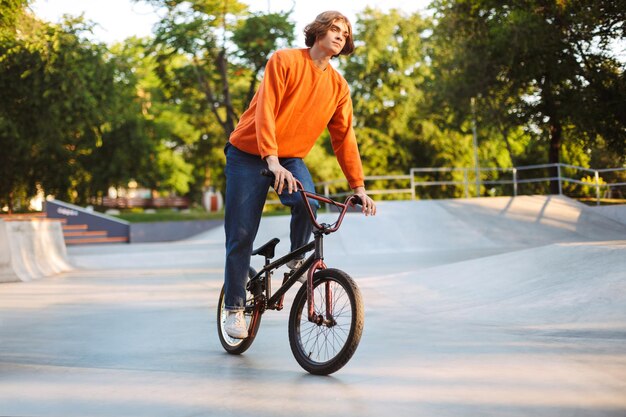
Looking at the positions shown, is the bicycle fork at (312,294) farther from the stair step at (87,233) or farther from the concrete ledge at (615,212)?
the stair step at (87,233)

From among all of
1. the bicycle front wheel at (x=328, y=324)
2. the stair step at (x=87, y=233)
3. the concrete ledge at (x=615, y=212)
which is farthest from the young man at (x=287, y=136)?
the stair step at (x=87, y=233)

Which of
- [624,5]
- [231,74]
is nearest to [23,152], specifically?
[231,74]

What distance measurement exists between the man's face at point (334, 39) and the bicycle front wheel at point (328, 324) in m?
1.29

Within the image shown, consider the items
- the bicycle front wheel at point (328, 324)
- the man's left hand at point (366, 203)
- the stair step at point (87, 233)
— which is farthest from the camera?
the stair step at point (87, 233)

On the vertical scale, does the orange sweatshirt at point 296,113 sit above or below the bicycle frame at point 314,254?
above

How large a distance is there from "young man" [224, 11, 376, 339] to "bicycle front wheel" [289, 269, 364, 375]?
483 millimetres

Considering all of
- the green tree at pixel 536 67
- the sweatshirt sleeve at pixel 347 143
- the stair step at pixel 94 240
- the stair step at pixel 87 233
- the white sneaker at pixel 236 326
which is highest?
the green tree at pixel 536 67

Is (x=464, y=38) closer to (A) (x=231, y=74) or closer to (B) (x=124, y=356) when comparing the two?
(A) (x=231, y=74)

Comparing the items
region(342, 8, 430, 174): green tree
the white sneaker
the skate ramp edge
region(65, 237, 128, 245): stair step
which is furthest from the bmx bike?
region(342, 8, 430, 174): green tree

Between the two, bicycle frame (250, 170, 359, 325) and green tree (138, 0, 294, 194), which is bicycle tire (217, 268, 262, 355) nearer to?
bicycle frame (250, 170, 359, 325)

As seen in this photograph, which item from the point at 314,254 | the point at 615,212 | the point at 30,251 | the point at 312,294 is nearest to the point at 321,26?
the point at 314,254

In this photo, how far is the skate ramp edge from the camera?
12.5 metres

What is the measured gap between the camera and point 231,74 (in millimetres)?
29469

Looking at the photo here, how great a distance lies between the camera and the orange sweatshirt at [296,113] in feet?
15.8
